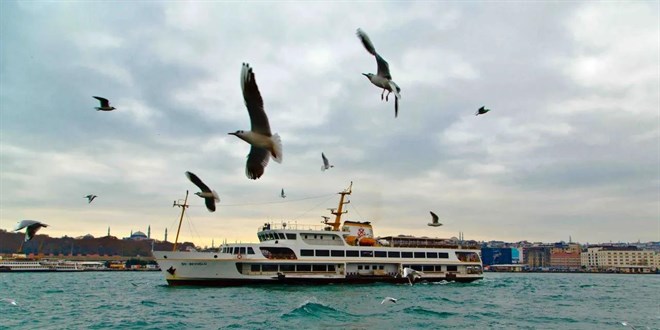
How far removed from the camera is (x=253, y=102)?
24.3 ft

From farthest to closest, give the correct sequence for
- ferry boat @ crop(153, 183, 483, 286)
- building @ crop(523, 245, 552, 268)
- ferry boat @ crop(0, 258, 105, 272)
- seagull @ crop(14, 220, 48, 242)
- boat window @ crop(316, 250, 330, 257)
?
building @ crop(523, 245, 552, 268) < ferry boat @ crop(0, 258, 105, 272) < boat window @ crop(316, 250, 330, 257) < ferry boat @ crop(153, 183, 483, 286) < seagull @ crop(14, 220, 48, 242)

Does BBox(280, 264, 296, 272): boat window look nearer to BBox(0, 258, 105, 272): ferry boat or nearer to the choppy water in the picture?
the choppy water

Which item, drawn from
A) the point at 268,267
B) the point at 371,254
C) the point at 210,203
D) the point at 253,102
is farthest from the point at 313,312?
the point at 371,254

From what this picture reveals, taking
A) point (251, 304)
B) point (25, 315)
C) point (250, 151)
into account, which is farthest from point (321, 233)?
point (250, 151)

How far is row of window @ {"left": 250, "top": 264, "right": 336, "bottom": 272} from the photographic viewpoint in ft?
113

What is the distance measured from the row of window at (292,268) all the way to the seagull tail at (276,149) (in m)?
27.2

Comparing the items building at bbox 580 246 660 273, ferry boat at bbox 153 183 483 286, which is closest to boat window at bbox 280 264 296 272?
ferry boat at bbox 153 183 483 286

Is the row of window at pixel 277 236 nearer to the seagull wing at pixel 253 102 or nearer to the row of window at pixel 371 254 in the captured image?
the row of window at pixel 371 254

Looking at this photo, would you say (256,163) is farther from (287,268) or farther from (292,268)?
(292,268)

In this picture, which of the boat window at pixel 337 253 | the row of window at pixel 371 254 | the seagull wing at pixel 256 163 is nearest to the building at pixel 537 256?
the row of window at pixel 371 254

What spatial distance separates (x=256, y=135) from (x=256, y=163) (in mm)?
771

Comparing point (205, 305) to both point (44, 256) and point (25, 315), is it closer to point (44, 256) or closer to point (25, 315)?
point (25, 315)

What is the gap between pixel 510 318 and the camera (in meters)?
21.2

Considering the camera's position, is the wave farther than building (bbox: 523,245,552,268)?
No
